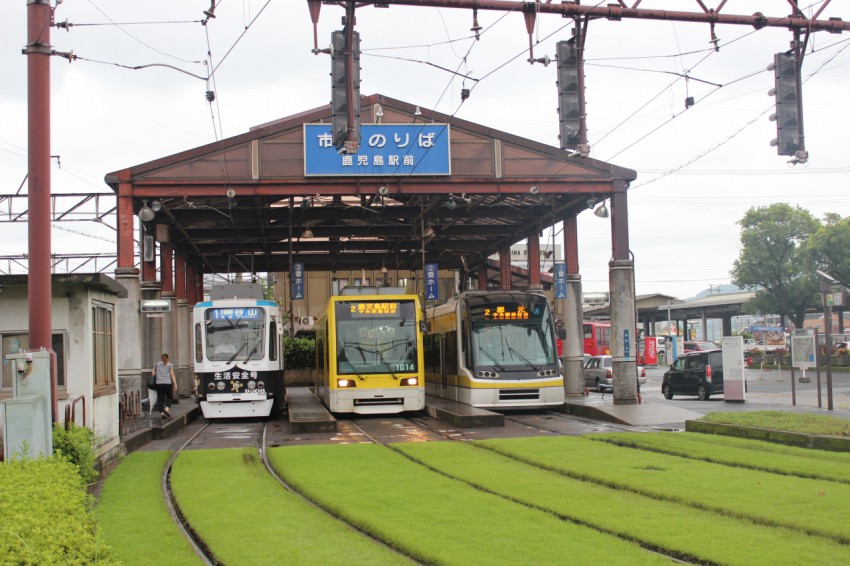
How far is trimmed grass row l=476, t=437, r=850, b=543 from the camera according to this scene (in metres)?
8.84

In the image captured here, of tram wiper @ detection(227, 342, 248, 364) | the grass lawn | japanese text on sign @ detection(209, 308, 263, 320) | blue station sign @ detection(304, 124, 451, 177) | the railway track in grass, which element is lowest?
the railway track in grass

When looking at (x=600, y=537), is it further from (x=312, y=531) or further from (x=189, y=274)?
(x=189, y=274)

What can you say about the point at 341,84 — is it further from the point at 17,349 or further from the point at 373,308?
the point at 373,308

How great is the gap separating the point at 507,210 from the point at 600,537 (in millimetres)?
24364

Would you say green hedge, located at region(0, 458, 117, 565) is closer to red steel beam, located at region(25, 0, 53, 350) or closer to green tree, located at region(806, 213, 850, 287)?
red steel beam, located at region(25, 0, 53, 350)

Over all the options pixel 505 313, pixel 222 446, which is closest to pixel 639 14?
pixel 222 446

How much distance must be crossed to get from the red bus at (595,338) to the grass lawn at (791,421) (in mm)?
40244

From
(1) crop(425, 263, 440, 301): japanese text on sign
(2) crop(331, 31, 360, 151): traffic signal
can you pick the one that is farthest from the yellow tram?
(1) crop(425, 263, 440, 301): japanese text on sign

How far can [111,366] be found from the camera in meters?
16.9

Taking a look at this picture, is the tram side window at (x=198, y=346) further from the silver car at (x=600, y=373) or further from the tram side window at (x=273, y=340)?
the silver car at (x=600, y=373)

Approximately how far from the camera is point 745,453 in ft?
44.9

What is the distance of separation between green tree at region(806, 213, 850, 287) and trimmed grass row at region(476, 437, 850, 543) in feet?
166

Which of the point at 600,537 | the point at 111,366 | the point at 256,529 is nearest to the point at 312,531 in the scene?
the point at 256,529

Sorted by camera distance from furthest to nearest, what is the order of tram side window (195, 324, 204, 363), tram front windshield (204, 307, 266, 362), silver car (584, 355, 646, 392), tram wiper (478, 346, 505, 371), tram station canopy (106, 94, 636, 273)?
silver car (584, 355, 646, 392) < tram station canopy (106, 94, 636, 273) < tram front windshield (204, 307, 266, 362) < tram side window (195, 324, 204, 363) < tram wiper (478, 346, 505, 371)
